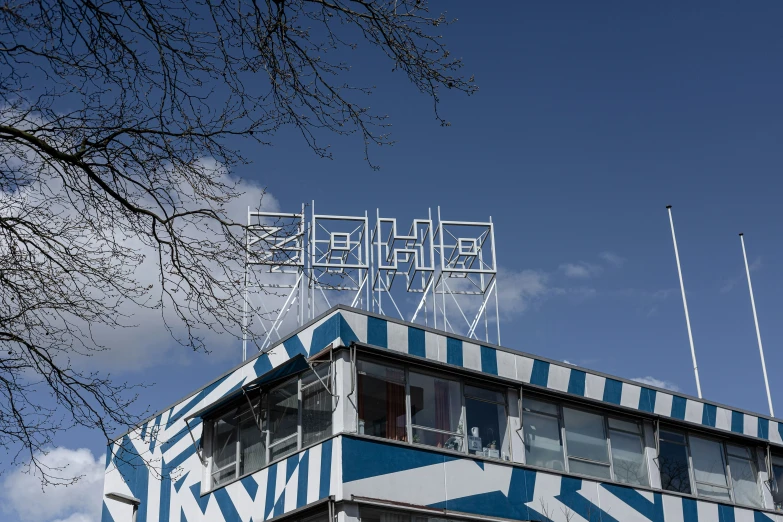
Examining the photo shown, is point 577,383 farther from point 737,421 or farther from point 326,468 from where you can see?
point 326,468

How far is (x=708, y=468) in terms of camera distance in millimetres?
24234

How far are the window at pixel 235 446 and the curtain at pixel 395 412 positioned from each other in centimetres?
285

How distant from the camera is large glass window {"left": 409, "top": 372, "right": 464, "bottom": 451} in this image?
19.3m

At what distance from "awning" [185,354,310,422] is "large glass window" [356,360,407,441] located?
115cm

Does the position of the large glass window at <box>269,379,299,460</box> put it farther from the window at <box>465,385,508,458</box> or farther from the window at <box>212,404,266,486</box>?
the window at <box>465,385,508,458</box>

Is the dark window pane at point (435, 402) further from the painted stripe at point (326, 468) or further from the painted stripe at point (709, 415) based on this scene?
the painted stripe at point (709, 415)

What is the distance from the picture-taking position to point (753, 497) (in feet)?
82.1

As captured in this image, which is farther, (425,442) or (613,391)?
(613,391)

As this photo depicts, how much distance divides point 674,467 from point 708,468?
4.39 ft

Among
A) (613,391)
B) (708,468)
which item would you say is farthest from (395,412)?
(708,468)

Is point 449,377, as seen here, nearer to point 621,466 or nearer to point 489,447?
point 489,447

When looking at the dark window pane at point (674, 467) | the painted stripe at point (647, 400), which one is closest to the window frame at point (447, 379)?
the painted stripe at point (647, 400)

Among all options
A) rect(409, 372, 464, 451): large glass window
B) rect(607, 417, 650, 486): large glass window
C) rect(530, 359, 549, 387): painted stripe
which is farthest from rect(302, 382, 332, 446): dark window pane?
rect(607, 417, 650, 486): large glass window

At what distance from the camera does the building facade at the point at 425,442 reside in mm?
18391
